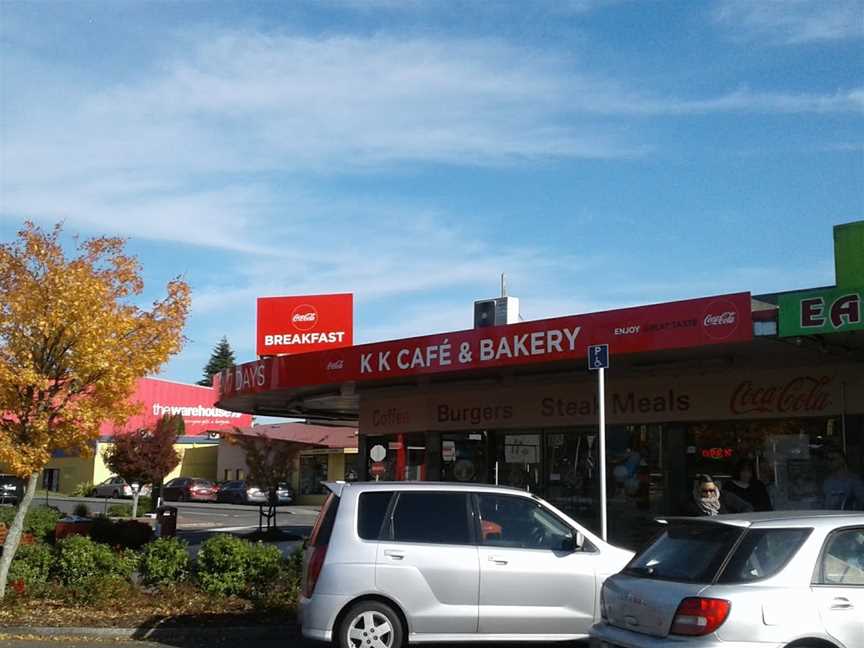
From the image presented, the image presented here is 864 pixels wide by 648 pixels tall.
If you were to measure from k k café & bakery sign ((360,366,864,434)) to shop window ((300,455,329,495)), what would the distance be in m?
28.1

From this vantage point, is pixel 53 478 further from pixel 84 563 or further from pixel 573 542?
pixel 573 542

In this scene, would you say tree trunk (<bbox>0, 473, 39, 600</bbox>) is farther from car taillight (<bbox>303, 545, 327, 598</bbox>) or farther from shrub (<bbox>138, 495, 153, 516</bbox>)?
shrub (<bbox>138, 495, 153, 516</bbox>)

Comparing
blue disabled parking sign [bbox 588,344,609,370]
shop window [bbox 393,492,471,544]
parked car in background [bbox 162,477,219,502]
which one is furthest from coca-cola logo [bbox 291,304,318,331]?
parked car in background [bbox 162,477,219,502]

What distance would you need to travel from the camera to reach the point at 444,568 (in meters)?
8.90

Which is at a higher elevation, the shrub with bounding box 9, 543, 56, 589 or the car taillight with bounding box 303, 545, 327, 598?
the car taillight with bounding box 303, 545, 327, 598

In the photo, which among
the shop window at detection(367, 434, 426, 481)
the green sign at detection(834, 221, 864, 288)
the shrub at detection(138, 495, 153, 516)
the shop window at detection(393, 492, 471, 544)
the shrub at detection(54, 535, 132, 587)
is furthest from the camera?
the shrub at detection(138, 495, 153, 516)

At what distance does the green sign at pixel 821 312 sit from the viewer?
1084 centimetres

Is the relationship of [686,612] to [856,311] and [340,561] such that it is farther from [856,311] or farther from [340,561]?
[856,311]

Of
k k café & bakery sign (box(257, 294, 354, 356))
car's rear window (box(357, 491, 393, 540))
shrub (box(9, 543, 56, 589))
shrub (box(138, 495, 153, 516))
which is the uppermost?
k k café & bakery sign (box(257, 294, 354, 356))

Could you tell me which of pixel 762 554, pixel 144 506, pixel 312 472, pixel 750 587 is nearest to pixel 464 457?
pixel 762 554

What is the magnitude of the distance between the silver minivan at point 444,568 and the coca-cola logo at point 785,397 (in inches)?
248

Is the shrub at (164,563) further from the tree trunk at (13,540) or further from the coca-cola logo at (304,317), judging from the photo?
the coca-cola logo at (304,317)

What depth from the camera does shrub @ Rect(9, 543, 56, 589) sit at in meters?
12.8

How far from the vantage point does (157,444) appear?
33062 mm
